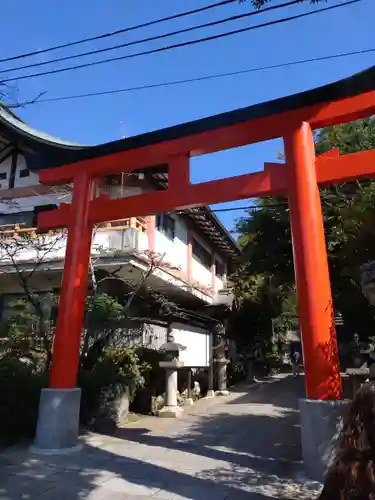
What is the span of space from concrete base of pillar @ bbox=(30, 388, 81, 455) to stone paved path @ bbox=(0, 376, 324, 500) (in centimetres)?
25

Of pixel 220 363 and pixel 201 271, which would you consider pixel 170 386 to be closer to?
pixel 220 363

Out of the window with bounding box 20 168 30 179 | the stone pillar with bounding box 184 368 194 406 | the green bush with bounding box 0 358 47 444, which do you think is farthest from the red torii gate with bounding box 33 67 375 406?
the window with bounding box 20 168 30 179

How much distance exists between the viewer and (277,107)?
629cm

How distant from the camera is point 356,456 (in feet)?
4.65

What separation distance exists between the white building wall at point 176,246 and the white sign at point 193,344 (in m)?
2.23

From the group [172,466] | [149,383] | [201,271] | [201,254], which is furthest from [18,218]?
[172,466]

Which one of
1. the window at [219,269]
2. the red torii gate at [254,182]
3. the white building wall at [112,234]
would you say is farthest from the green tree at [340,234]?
the window at [219,269]

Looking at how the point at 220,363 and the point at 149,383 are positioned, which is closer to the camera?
the point at 149,383

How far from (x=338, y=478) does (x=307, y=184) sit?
4863mm

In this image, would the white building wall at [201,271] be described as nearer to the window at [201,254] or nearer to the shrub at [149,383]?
the window at [201,254]

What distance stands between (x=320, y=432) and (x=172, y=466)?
2.08 meters

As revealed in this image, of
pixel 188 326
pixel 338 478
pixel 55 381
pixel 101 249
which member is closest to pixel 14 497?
pixel 55 381

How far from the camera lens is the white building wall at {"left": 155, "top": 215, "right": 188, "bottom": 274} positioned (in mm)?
13086

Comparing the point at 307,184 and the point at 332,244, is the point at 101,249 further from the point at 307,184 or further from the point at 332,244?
the point at 307,184
